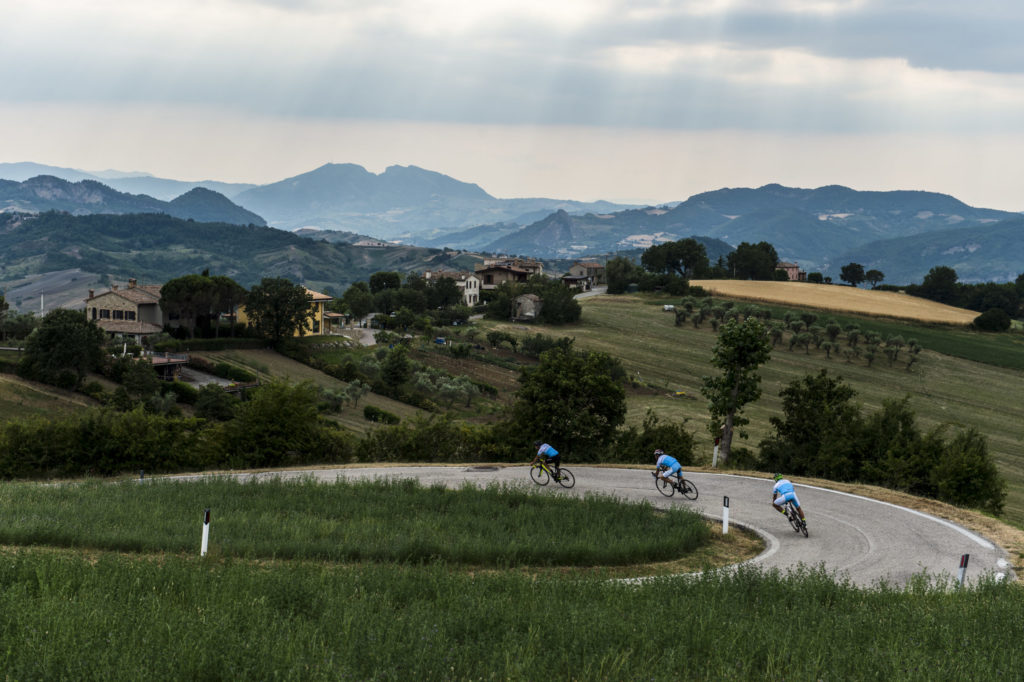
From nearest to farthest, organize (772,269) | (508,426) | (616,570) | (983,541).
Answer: (616,570) < (983,541) < (508,426) < (772,269)

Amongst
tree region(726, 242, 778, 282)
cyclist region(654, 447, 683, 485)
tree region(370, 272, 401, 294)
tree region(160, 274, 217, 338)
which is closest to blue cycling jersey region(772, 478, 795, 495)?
cyclist region(654, 447, 683, 485)

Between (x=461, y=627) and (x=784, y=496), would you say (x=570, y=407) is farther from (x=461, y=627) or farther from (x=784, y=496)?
(x=461, y=627)

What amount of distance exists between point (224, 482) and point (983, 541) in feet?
67.5

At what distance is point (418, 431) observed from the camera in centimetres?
3141

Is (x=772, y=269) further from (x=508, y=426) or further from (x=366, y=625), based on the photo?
(x=366, y=625)

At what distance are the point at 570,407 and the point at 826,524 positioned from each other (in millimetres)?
12158

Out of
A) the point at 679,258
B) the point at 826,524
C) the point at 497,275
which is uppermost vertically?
the point at 679,258

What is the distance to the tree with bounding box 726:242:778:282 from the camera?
159250 millimetres

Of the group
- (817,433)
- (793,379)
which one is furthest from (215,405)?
(817,433)

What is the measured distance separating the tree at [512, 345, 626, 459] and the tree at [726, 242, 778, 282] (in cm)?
13735

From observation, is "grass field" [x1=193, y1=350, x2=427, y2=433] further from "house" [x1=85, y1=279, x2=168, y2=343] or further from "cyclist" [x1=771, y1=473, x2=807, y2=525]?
"cyclist" [x1=771, y1=473, x2=807, y2=525]

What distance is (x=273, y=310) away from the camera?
78.1 metres

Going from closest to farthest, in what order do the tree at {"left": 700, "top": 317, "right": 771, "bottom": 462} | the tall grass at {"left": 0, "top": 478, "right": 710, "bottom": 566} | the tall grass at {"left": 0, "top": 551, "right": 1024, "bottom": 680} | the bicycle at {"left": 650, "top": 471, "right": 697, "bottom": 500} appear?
the tall grass at {"left": 0, "top": 551, "right": 1024, "bottom": 680} → the tall grass at {"left": 0, "top": 478, "right": 710, "bottom": 566} → the bicycle at {"left": 650, "top": 471, "right": 697, "bottom": 500} → the tree at {"left": 700, "top": 317, "right": 771, "bottom": 462}

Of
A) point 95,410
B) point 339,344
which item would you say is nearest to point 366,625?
point 95,410
